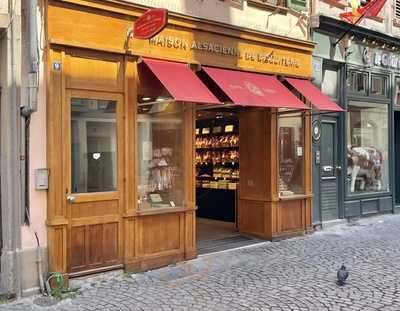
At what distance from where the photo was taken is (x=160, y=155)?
7.74 metres

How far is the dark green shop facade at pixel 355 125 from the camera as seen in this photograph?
34.1ft

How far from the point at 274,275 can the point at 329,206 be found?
403 cm

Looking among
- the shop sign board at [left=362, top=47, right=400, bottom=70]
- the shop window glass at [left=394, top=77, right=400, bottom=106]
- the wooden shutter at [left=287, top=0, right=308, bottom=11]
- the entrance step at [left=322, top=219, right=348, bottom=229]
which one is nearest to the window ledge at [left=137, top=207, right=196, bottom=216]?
the entrance step at [left=322, top=219, right=348, bottom=229]

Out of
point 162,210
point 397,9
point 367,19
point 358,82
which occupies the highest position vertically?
point 397,9

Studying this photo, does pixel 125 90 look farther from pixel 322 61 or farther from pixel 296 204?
pixel 322 61

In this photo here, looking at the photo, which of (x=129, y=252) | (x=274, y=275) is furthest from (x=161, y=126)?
(x=274, y=275)

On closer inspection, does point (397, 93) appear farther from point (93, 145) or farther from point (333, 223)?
point (93, 145)

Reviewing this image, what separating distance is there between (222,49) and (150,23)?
6.57ft

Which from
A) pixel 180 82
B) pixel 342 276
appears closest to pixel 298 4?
pixel 180 82

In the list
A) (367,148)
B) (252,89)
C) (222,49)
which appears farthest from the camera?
(367,148)

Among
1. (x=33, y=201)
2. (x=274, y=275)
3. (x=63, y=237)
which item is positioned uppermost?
(x=33, y=201)

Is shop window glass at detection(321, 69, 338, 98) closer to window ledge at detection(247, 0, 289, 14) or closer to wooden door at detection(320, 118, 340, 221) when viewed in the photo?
wooden door at detection(320, 118, 340, 221)

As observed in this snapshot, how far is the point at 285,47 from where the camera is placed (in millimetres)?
9312

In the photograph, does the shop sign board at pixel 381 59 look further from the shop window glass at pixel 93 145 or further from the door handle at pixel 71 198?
the door handle at pixel 71 198
